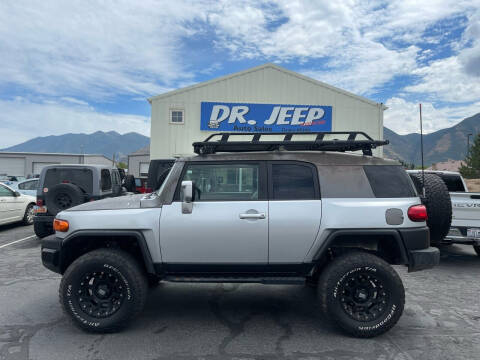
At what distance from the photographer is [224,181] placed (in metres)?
3.79

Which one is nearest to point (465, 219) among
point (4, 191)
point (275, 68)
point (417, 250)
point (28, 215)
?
point (417, 250)

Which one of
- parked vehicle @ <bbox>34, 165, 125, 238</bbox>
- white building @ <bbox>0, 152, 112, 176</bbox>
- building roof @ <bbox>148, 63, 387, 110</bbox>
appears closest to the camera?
parked vehicle @ <bbox>34, 165, 125, 238</bbox>

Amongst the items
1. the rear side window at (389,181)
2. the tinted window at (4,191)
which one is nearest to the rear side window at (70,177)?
the tinted window at (4,191)

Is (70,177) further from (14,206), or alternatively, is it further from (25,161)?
(25,161)

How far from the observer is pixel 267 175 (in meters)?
3.78

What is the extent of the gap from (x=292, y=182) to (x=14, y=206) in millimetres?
9546

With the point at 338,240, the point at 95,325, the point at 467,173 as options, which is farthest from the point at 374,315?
the point at 467,173

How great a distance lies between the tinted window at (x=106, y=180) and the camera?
8517 millimetres

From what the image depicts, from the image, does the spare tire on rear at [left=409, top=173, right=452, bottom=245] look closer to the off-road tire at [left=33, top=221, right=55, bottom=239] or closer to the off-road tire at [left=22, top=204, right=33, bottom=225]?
the off-road tire at [left=33, top=221, right=55, bottom=239]

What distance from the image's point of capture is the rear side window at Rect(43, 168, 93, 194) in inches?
323

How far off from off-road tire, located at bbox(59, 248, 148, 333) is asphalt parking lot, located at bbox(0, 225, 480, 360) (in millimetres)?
132

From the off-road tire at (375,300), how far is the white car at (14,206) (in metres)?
9.50

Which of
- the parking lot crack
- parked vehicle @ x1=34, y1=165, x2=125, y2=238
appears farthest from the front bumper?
parked vehicle @ x1=34, y1=165, x2=125, y2=238

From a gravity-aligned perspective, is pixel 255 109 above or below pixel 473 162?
above
